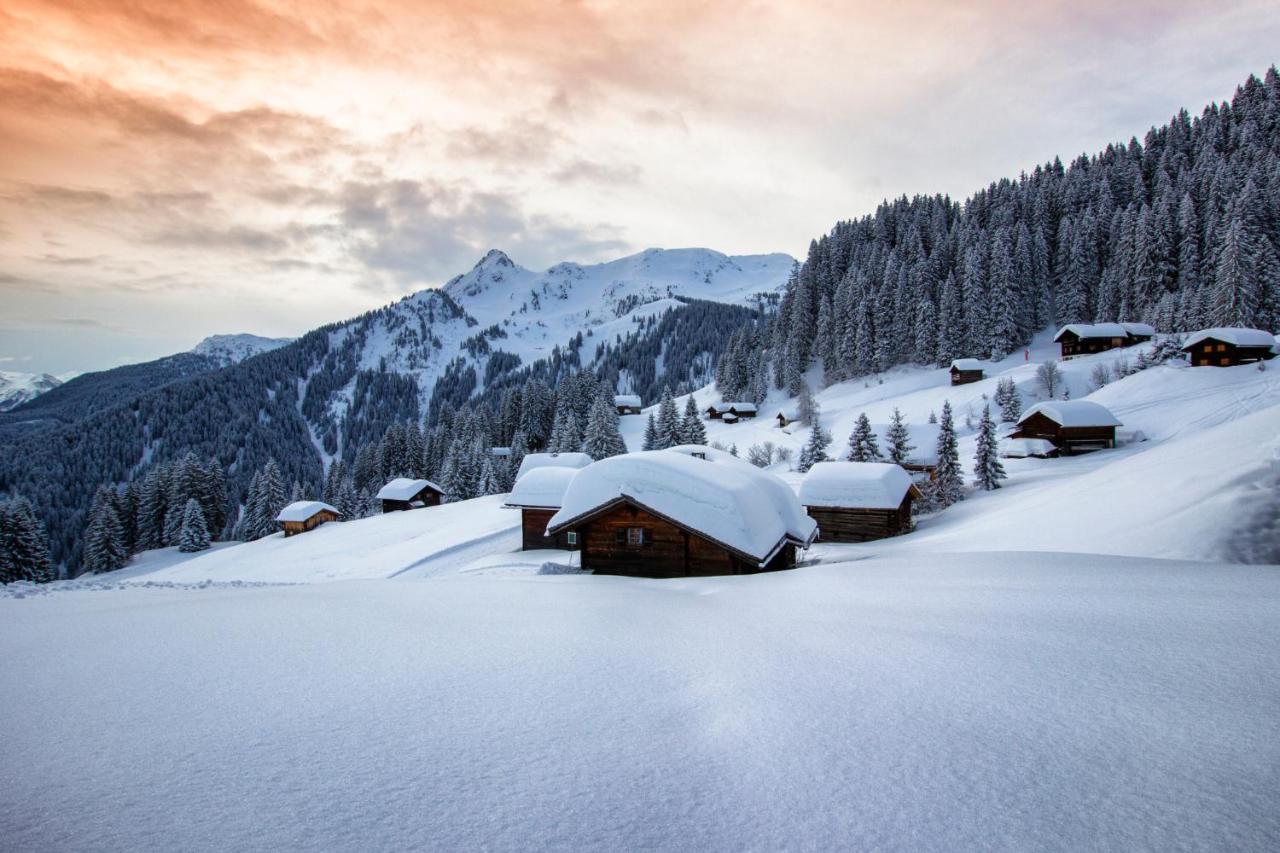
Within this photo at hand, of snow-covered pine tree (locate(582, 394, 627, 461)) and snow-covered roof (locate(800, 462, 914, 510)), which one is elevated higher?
snow-covered pine tree (locate(582, 394, 627, 461))

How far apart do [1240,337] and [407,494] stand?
85990 mm

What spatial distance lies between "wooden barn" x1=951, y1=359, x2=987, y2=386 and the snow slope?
73.8 m

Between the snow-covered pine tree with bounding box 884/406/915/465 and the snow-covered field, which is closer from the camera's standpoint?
the snow-covered field

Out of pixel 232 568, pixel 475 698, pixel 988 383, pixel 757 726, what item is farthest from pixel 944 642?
pixel 988 383

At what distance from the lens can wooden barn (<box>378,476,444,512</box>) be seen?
6556cm

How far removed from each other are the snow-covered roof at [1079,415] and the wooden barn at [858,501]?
22.1 meters

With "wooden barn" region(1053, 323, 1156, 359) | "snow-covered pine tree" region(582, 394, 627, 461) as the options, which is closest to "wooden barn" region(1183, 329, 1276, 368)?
"wooden barn" region(1053, 323, 1156, 359)

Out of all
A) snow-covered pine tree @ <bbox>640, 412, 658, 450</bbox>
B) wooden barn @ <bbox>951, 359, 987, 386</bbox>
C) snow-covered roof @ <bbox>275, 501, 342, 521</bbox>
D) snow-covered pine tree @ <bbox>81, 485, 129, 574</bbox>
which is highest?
wooden barn @ <bbox>951, 359, 987, 386</bbox>

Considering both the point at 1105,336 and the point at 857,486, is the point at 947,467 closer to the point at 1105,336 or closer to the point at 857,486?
the point at 857,486

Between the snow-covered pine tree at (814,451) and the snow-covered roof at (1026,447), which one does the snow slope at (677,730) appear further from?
the snow-covered pine tree at (814,451)

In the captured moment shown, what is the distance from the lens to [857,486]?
3164 centimetres

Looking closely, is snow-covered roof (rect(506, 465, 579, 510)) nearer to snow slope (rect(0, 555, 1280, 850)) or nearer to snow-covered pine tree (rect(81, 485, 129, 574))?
snow slope (rect(0, 555, 1280, 850))

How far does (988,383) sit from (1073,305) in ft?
103

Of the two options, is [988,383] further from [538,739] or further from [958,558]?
[538,739]
